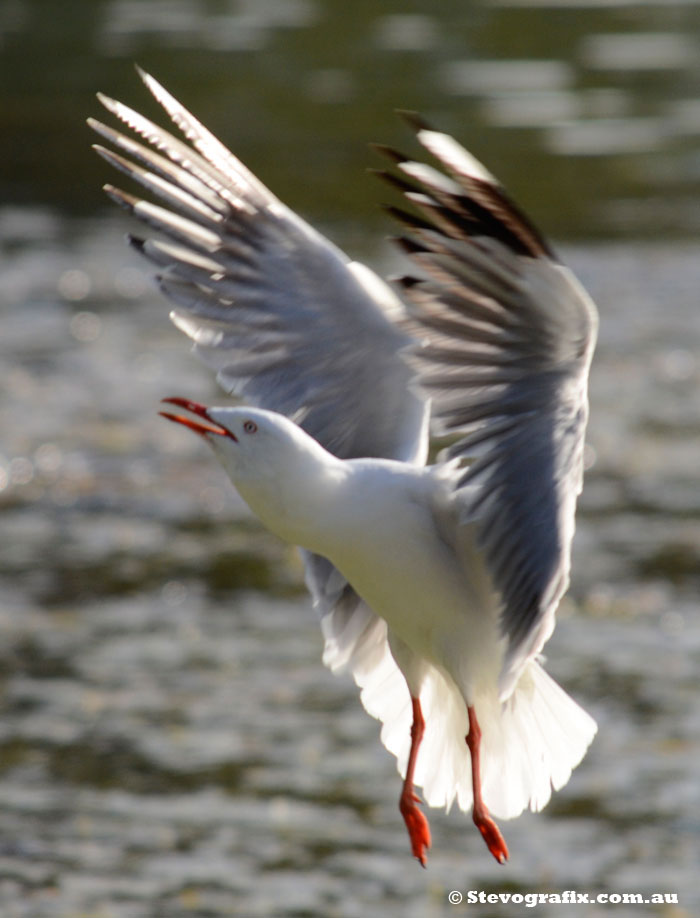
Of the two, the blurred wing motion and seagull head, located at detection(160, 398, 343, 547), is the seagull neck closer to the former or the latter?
seagull head, located at detection(160, 398, 343, 547)

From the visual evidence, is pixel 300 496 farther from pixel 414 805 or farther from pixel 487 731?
pixel 487 731

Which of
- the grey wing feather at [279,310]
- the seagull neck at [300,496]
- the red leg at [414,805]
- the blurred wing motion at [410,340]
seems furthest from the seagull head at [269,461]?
the red leg at [414,805]

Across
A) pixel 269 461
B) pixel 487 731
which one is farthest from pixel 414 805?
pixel 269 461

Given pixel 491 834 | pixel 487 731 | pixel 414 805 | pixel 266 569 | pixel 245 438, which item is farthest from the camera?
pixel 266 569

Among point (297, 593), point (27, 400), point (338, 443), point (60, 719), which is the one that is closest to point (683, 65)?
point (27, 400)

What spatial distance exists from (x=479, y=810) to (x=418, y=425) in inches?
36.5

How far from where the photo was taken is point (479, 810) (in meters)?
4.16

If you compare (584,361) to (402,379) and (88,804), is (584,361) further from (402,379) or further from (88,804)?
(88,804)

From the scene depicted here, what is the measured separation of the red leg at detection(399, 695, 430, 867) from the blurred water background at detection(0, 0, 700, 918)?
157 centimetres

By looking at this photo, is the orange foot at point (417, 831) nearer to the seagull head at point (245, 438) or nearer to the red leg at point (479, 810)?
the red leg at point (479, 810)

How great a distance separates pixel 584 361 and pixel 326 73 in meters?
17.5

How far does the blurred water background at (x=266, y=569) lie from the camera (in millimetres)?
7168

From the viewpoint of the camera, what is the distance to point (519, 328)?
11.9 feet

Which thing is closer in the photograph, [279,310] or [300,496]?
[300,496]
